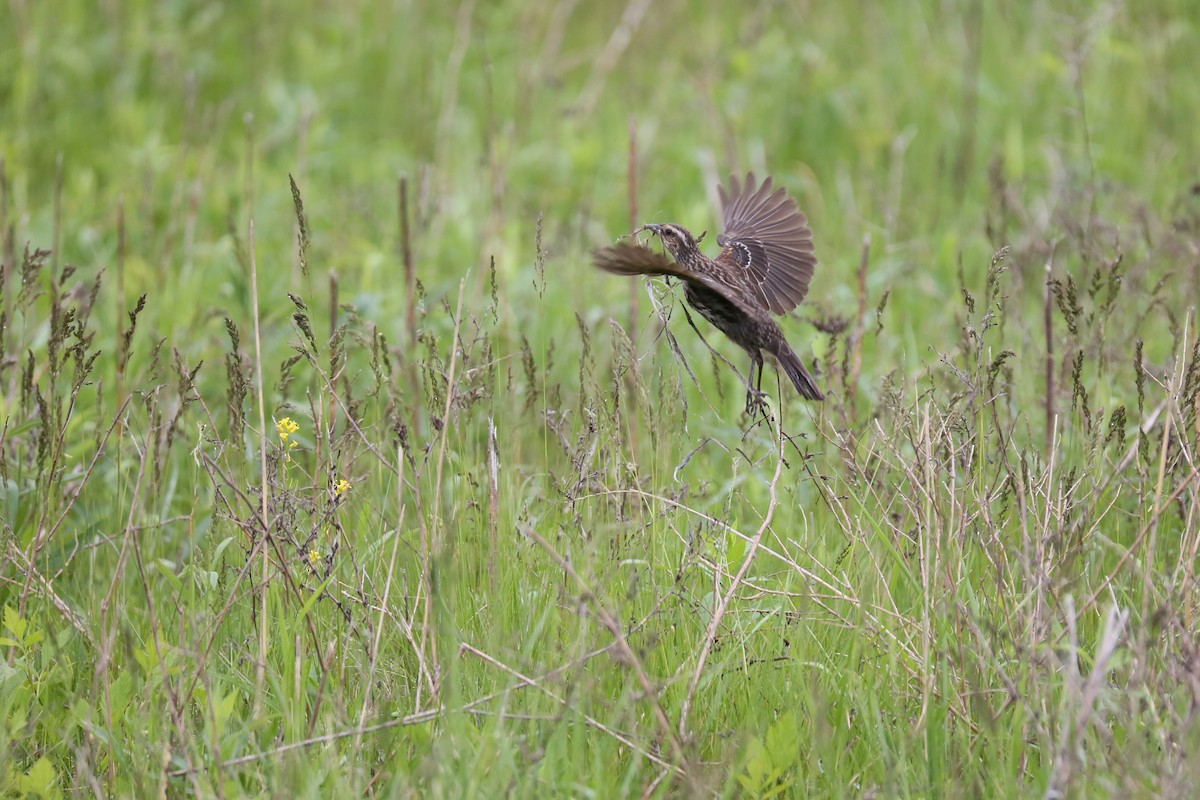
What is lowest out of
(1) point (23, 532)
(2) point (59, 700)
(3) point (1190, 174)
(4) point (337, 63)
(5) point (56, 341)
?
(2) point (59, 700)

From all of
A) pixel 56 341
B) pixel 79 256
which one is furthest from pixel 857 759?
pixel 79 256

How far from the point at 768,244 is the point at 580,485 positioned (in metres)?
1.22

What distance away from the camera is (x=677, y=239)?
3262mm

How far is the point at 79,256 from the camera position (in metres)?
5.32

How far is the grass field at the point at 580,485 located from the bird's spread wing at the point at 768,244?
0.66ft

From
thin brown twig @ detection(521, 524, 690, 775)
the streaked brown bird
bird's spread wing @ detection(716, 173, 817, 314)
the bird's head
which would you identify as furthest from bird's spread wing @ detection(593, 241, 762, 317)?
bird's spread wing @ detection(716, 173, 817, 314)

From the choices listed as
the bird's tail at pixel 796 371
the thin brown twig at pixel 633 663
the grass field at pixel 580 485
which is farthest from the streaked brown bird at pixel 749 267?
the thin brown twig at pixel 633 663

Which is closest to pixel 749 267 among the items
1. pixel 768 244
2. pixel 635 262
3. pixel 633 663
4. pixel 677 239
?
pixel 768 244

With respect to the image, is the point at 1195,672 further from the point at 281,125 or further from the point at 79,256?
the point at 281,125

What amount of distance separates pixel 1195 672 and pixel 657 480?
4.50 ft

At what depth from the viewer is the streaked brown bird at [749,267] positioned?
2723 millimetres

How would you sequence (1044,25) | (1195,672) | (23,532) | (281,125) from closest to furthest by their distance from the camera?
(1195,672)
(23,532)
(281,125)
(1044,25)

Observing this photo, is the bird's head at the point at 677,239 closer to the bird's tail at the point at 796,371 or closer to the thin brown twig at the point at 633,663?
the bird's tail at the point at 796,371

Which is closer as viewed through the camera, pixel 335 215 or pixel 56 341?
pixel 56 341
